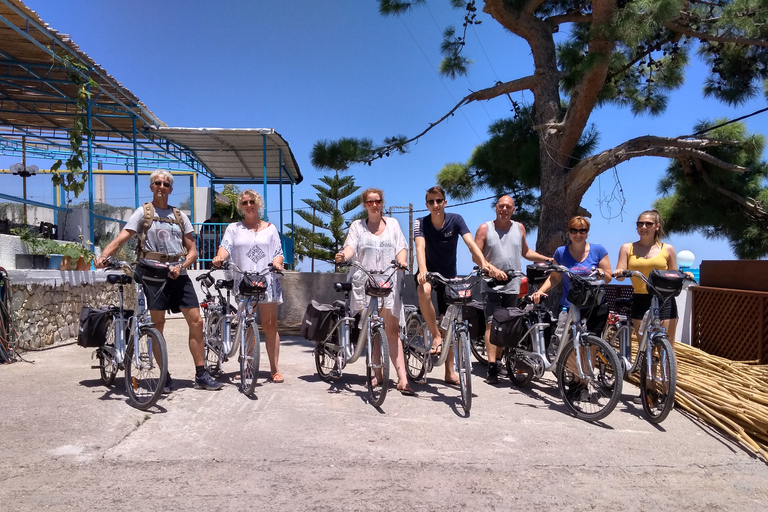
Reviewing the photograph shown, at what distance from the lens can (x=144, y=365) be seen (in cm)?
425

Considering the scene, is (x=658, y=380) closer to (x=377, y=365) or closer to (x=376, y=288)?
(x=377, y=365)

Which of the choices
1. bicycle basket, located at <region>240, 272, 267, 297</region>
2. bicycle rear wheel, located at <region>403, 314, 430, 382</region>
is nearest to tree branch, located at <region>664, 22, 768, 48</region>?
bicycle rear wheel, located at <region>403, 314, 430, 382</region>

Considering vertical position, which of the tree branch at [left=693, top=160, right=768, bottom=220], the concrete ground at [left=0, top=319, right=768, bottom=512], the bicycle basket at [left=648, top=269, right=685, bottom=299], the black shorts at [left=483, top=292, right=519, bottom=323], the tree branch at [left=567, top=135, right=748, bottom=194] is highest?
the tree branch at [left=567, top=135, right=748, bottom=194]

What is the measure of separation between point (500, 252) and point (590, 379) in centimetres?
152

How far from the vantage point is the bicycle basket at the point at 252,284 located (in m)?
4.75

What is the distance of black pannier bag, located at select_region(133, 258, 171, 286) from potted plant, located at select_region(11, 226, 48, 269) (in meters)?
3.77

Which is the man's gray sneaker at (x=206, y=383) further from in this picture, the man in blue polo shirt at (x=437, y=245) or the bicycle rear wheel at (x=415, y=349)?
the man in blue polo shirt at (x=437, y=245)

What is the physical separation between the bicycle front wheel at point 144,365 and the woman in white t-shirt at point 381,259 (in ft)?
5.13

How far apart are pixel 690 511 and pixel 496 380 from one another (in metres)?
2.63

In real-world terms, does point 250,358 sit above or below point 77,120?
below

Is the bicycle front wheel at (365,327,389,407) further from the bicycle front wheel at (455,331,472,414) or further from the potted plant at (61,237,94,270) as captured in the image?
the potted plant at (61,237,94,270)

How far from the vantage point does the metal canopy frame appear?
810cm

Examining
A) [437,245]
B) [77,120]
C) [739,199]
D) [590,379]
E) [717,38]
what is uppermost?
[717,38]

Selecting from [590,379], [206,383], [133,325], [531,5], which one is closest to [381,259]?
[206,383]
